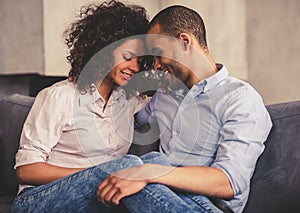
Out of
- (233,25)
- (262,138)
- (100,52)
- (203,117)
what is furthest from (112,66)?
(233,25)

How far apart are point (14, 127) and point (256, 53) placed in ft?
5.57

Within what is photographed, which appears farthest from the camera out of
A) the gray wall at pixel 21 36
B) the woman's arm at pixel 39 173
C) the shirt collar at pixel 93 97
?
the gray wall at pixel 21 36

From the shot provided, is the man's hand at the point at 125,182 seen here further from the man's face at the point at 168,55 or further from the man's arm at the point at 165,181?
the man's face at the point at 168,55

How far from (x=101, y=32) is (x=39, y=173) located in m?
0.45

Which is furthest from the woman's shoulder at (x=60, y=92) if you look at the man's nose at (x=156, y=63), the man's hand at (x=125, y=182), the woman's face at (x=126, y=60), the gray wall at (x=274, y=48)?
the gray wall at (x=274, y=48)

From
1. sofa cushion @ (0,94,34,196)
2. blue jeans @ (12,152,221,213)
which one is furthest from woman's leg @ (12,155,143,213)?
sofa cushion @ (0,94,34,196)

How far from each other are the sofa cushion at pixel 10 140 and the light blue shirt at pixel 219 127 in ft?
1.93

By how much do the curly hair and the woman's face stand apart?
35 millimetres

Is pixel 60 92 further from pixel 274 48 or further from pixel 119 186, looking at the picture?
pixel 274 48

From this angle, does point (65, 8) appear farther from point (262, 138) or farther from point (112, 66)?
point (262, 138)

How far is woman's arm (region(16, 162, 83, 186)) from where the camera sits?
1.59 metres

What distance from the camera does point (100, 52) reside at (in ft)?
5.72

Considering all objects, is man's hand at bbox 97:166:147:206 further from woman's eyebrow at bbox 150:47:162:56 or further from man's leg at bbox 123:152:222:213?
woman's eyebrow at bbox 150:47:162:56

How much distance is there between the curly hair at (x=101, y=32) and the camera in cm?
173
